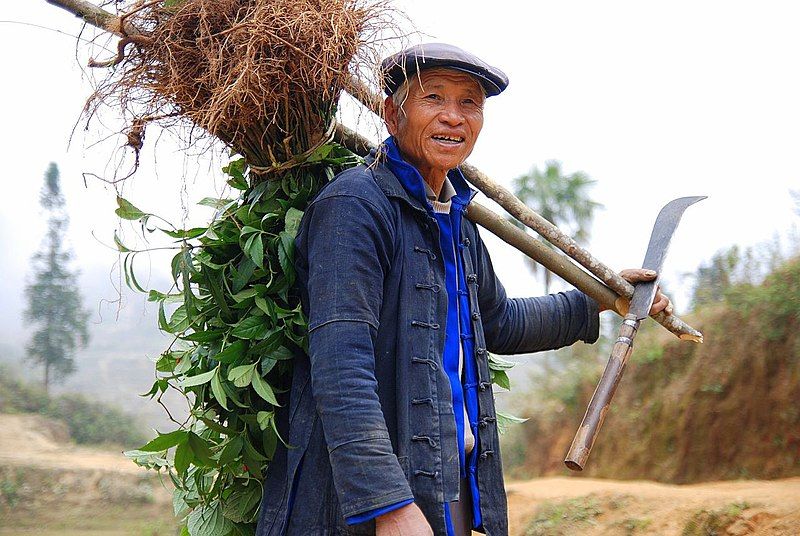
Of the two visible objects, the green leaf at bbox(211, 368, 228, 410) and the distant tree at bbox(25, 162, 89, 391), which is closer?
the green leaf at bbox(211, 368, 228, 410)

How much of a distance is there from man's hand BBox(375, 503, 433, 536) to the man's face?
2.98 feet

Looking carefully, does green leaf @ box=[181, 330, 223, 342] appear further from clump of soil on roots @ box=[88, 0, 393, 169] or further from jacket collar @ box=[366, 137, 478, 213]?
jacket collar @ box=[366, 137, 478, 213]

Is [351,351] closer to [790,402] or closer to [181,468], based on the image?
[181,468]

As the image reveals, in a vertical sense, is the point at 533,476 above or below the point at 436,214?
below

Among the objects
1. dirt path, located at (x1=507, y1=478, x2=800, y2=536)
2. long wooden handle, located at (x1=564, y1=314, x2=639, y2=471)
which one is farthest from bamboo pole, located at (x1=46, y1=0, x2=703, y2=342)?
dirt path, located at (x1=507, y1=478, x2=800, y2=536)

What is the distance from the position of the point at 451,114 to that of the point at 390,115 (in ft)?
0.66

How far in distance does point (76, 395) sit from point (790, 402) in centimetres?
1750

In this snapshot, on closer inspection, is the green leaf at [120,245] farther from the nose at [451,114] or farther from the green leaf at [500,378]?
the green leaf at [500,378]

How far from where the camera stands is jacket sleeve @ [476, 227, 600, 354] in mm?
2621

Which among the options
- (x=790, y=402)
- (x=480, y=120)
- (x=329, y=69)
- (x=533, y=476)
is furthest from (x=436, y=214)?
(x=533, y=476)

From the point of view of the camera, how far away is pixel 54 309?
77.6 feet

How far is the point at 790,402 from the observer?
8.62m

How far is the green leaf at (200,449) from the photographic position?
2.07 m

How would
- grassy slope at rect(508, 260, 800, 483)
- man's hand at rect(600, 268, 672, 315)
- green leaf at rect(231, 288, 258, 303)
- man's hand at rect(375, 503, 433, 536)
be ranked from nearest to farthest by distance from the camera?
1. man's hand at rect(375, 503, 433, 536)
2. green leaf at rect(231, 288, 258, 303)
3. man's hand at rect(600, 268, 672, 315)
4. grassy slope at rect(508, 260, 800, 483)
